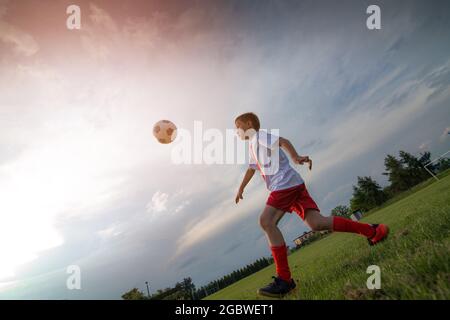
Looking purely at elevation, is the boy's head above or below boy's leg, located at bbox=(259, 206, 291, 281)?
above

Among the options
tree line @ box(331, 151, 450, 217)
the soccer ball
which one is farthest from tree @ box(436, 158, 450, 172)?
the soccer ball

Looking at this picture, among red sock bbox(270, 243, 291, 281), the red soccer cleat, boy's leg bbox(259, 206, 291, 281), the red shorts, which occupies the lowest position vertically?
the red soccer cleat

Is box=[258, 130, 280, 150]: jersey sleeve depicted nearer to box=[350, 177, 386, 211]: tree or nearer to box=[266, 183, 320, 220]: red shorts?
box=[266, 183, 320, 220]: red shorts

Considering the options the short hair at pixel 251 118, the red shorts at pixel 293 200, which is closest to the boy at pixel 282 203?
the red shorts at pixel 293 200

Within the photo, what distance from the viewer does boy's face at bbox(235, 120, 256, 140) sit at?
4.86m

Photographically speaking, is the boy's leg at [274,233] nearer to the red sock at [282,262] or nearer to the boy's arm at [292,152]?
the red sock at [282,262]

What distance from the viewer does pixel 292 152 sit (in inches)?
179

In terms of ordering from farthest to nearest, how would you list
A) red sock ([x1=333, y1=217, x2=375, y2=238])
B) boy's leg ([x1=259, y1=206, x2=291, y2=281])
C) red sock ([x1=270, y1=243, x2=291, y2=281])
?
red sock ([x1=333, y1=217, x2=375, y2=238]) < boy's leg ([x1=259, y1=206, x2=291, y2=281]) < red sock ([x1=270, y1=243, x2=291, y2=281])

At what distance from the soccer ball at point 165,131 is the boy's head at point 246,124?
3709 millimetres

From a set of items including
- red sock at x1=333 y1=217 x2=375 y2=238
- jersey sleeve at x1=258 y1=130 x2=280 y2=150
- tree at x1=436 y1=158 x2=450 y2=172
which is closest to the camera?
red sock at x1=333 y1=217 x2=375 y2=238

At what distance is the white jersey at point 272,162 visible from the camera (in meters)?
4.37
